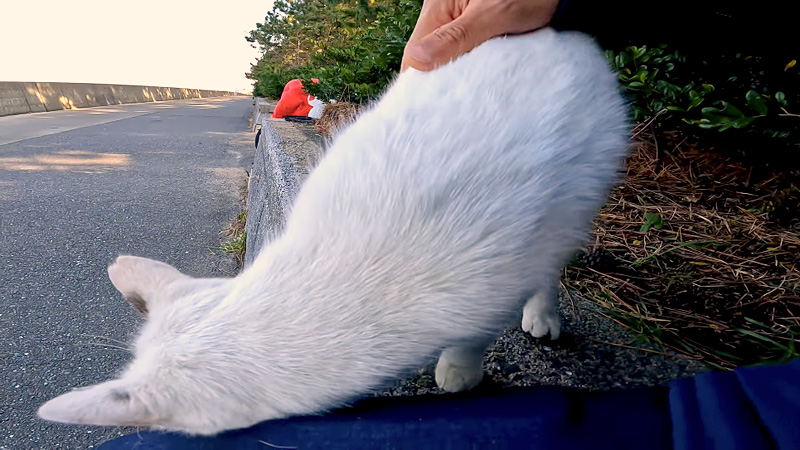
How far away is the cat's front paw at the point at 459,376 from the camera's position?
1501 mm

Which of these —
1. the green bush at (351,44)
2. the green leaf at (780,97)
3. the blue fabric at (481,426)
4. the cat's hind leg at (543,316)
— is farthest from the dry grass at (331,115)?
the blue fabric at (481,426)

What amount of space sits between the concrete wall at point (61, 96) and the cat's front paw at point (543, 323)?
12.5 metres

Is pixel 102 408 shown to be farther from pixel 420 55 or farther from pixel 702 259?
pixel 702 259

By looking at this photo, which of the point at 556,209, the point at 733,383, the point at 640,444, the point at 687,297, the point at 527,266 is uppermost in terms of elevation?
the point at 556,209

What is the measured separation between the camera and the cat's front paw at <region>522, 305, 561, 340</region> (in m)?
1.76

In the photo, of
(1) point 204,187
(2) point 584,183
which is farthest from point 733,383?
(1) point 204,187

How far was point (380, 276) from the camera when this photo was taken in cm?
116

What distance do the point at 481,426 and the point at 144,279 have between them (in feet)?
3.29

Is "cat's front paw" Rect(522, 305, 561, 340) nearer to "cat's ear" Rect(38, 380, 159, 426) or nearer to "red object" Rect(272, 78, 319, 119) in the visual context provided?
"cat's ear" Rect(38, 380, 159, 426)

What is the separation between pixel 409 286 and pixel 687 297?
56.9 inches

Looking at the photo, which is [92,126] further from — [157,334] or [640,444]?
[640,444]

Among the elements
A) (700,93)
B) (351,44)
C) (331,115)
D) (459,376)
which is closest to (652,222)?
(700,93)

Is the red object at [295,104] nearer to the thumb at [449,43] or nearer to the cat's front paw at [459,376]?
the thumb at [449,43]

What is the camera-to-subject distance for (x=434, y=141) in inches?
48.9
